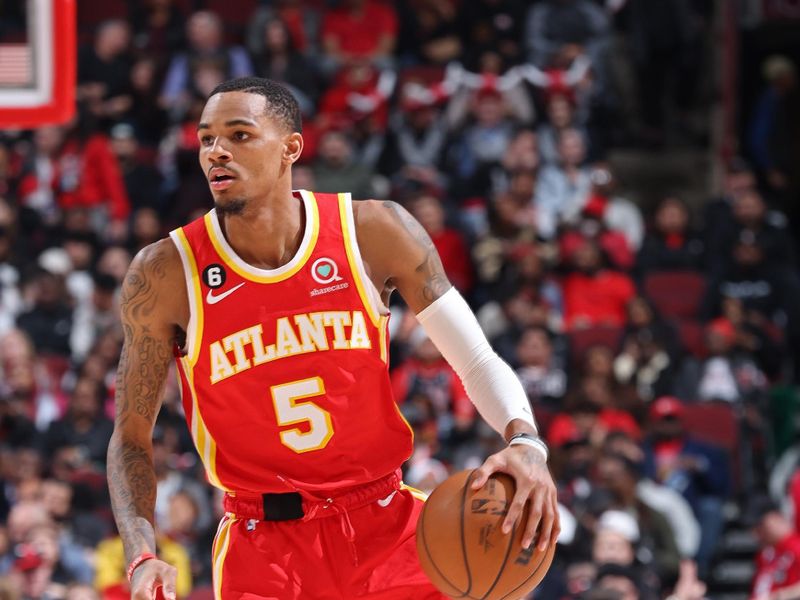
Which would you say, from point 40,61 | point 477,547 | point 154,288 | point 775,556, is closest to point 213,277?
point 154,288

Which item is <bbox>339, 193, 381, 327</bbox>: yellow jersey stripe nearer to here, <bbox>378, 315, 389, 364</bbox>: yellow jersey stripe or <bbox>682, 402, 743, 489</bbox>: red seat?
<bbox>378, 315, 389, 364</bbox>: yellow jersey stripe

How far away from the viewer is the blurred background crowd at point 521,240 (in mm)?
8406

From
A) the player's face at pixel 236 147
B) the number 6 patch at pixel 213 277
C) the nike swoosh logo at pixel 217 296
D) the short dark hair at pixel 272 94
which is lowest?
the nike swoosh logo at pixel 217 296

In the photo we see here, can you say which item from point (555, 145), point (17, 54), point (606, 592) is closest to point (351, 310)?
point (17, 54)

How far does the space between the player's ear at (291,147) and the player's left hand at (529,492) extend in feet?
3.38

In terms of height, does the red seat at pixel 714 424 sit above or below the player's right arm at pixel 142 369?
below

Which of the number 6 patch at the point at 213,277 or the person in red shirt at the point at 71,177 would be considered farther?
the person in red shirt at the point at 71,177

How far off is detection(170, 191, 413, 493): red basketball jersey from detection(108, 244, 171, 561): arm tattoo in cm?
8

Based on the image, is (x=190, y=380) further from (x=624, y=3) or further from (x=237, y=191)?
(x=624, y=3)

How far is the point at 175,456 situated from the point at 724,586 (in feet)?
10.8

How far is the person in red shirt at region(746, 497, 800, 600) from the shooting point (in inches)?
322

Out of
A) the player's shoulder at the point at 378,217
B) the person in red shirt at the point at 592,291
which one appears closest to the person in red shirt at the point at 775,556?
the person in red shirt at the point at 592,291

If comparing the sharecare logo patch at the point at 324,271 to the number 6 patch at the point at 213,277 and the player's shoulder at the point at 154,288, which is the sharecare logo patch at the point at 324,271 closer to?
the number 6 patch at the point at 213,277

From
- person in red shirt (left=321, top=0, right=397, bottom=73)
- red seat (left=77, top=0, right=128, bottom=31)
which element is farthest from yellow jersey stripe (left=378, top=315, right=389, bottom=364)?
red seat (left=77, top=0, right=128, bottom=31)
